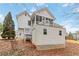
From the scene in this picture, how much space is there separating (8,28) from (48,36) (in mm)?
538

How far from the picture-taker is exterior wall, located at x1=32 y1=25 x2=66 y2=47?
2420 mm

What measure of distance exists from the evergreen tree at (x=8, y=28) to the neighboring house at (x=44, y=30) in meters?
0.11

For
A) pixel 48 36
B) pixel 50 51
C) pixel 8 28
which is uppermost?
pixel 8 28

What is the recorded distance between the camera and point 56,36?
8.04ft

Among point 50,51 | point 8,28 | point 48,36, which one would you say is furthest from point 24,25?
point 50,51

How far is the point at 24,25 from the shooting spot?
2455mm

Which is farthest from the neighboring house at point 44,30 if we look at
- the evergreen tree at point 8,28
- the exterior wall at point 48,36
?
the evergreen tree at point 8,28

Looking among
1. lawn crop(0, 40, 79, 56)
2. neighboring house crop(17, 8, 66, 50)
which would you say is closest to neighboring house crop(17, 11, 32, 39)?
neighboring house crop(17, 8, 66, 50)

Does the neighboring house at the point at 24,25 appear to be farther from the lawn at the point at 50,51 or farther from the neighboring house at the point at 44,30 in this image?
the lawn at the point at 50,51

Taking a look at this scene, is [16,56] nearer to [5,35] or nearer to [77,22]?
[5,35]

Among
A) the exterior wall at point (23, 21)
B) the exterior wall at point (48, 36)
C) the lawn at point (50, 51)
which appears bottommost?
the lawn at point (50, 51)

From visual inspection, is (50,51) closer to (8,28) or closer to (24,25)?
(24,25)

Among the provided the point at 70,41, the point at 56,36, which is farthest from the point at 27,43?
the point at 70,41

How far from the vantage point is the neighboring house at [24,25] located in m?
2.44
